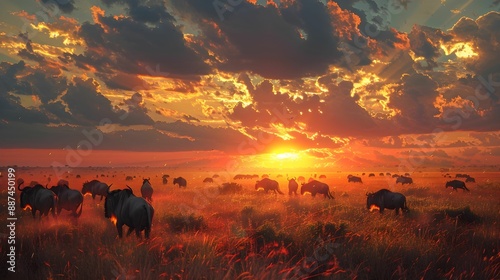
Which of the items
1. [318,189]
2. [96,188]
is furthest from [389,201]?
A: [96,188]

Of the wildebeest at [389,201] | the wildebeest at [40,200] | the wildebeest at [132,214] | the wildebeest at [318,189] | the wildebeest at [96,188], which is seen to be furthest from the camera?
the wildebeest at [318,189]

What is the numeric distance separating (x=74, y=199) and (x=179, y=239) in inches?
356

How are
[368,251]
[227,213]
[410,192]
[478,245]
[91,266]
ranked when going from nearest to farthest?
[91,266] → [368,251] → [478,245] → [227,213] → [410,192]

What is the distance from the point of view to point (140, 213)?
10195 mm

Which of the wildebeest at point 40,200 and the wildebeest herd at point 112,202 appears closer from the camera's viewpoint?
the wildebeest herd at point 112,202

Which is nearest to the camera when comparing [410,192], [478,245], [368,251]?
[368,251]

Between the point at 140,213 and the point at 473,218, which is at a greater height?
the point at 140,213

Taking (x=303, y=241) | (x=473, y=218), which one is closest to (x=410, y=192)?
(x=473, y=218)

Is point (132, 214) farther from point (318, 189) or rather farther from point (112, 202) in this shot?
point (318, 189)

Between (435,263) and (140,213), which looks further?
(140,213)

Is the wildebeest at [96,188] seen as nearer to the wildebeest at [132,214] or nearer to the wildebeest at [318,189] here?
the wildebeest at [132,214]

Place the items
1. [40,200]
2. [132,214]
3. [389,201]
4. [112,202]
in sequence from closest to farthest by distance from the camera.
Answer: [132,214], [112,202], [40,200], [389,201]

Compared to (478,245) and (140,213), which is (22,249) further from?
(478,245)

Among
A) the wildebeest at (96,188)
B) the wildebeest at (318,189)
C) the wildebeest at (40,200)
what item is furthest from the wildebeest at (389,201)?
the wildebeest at (96,188)
